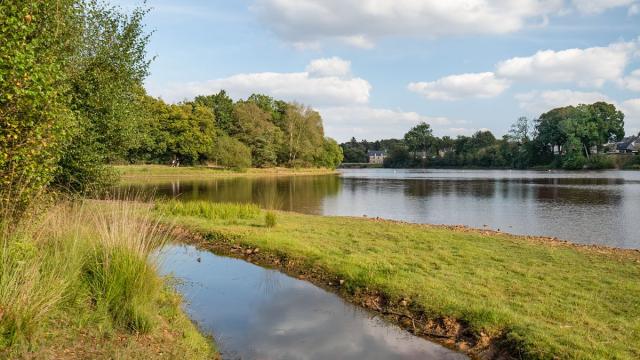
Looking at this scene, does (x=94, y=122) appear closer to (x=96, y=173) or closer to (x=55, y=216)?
(x=96, y=173)

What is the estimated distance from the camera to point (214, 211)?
837 inches

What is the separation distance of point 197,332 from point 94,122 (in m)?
9.76

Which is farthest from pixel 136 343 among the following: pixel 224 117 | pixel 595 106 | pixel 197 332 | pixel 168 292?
pixel 595 106

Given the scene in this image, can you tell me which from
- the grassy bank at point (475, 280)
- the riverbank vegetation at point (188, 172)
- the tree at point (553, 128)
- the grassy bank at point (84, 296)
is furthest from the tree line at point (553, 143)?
the grassy bank at point (84, 296)

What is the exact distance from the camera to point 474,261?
40.3 feet

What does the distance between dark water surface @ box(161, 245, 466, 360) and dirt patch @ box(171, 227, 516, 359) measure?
0.78 feet

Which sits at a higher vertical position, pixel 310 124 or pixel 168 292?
pixel 310 124

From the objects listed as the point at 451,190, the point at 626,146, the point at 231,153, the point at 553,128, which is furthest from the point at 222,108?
the point at 626,146

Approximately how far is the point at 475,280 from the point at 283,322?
Result: 4388mm

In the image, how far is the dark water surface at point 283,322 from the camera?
7285 millimetres

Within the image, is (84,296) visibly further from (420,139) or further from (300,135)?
(420,139)

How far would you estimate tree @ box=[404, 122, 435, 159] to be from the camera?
174m

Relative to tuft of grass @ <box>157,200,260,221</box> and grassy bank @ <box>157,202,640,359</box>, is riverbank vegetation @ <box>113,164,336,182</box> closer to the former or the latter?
tuft of grass @ <box>157,200,260,221</box>

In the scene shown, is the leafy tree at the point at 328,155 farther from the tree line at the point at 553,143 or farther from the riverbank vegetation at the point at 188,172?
the tree line at the point at 553,143
